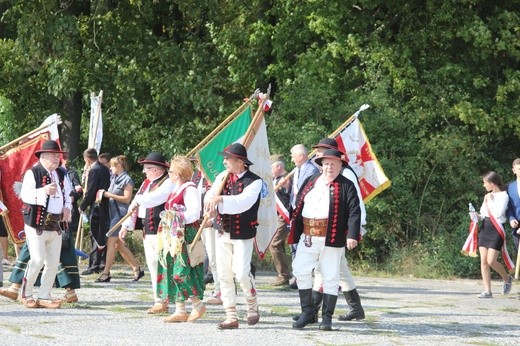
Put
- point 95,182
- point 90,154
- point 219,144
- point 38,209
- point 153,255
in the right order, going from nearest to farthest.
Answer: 1. point 153,255
2. point 38,209
3. point 219,144
4. point 95,182
5. point 90,154

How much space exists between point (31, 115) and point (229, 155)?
44.3 feet

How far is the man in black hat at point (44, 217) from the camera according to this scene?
11672mm

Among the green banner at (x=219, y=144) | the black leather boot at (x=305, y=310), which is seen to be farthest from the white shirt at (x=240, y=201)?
the green banner at (x=219, y=144)

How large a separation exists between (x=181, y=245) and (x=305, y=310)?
1.38 metres

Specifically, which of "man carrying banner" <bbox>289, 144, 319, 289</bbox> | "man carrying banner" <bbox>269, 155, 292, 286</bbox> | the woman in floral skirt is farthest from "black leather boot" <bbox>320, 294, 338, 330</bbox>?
"man carrying banner" <bbox>269, 155, 292, 286</bbox>

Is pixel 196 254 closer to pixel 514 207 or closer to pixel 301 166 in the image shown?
pixel 301 166

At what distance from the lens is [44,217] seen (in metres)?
11.7

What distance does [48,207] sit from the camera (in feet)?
38.4

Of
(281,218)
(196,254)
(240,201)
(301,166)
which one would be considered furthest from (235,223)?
(281,218)

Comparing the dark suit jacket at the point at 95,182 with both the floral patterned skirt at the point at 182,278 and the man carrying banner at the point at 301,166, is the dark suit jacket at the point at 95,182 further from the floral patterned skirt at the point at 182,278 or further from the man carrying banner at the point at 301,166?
the floral patterned skirt at the point at 182,278

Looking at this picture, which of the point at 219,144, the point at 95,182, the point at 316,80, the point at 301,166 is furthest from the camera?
the point at 316,80

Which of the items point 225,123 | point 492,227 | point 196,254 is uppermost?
point 225,123

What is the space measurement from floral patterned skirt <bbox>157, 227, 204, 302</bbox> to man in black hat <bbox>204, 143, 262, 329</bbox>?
37cm

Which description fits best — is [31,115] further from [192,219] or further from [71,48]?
[192,219]
